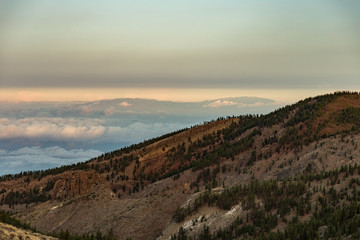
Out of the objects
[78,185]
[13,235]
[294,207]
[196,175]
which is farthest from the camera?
[196,175]

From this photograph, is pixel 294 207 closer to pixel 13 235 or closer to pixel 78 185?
pixel 13 235

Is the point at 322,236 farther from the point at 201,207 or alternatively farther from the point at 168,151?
the point at 168,151

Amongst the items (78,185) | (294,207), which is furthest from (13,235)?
(78,185)

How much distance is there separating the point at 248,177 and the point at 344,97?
4078 centimetres

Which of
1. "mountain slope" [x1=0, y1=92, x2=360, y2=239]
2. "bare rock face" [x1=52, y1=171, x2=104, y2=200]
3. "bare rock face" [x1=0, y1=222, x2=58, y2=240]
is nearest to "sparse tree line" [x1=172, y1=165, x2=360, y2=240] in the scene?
"mountain slope" [x1=0, y1=92, x2=360, y2=239]

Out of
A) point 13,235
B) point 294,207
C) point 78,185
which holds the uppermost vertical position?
point 13,235

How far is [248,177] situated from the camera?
89000 mm

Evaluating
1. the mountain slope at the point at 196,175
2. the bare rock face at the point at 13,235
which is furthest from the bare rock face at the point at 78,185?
the bare rock face at the point at 13,235

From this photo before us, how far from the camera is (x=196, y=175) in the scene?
101 meters

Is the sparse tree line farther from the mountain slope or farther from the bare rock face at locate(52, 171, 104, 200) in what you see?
the bare rock face at locate(52, 171, 104, 200)

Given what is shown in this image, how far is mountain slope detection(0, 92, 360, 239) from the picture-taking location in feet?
219

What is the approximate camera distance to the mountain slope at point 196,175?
66.6 metres

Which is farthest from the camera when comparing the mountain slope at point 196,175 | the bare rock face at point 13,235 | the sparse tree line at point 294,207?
the mountain slope at point 196,175

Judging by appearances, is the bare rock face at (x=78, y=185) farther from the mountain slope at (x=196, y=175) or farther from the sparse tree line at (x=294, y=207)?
the sparse tree line at (x=294, y=207)
